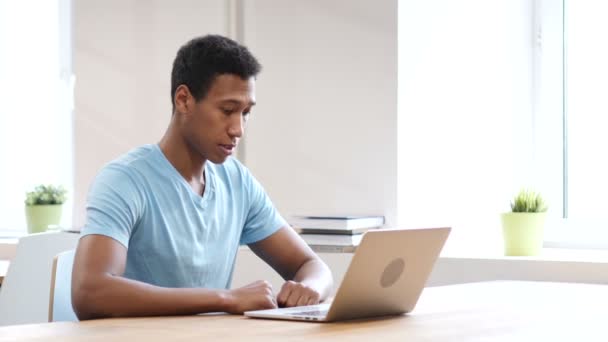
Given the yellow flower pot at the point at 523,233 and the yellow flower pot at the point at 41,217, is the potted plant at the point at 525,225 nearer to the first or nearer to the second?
the yellow flower pot at the point at 523,233

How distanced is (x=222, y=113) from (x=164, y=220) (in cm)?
28

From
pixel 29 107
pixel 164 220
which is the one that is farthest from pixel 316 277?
pixel 29 107

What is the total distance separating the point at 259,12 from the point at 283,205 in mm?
661

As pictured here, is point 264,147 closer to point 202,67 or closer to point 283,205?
point 283,205

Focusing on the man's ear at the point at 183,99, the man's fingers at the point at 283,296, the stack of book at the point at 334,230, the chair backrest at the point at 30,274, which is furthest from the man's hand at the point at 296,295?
the stack of book at the point at 334,230

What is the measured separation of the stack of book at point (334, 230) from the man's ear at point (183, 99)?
3.12ft

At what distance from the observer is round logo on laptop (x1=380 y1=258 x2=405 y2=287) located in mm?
1979

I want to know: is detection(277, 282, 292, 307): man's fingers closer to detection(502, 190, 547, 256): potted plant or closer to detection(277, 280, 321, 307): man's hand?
detection(277, 280, 321, 307): man's hand

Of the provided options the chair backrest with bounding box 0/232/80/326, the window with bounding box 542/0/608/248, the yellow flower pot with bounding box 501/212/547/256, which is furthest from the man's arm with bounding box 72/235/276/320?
the window with bounding box 542/0/608/248

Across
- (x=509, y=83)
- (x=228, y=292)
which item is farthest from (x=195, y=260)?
(x=509, y=83)

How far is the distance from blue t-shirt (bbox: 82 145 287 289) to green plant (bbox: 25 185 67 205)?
1870 mm

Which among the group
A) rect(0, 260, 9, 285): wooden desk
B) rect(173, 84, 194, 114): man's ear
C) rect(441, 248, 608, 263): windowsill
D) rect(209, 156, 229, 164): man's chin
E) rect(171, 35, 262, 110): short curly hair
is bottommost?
rect(0, 260, 9, 285): wooden desk

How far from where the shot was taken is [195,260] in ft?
7.96

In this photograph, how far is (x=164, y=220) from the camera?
7.78 feet
